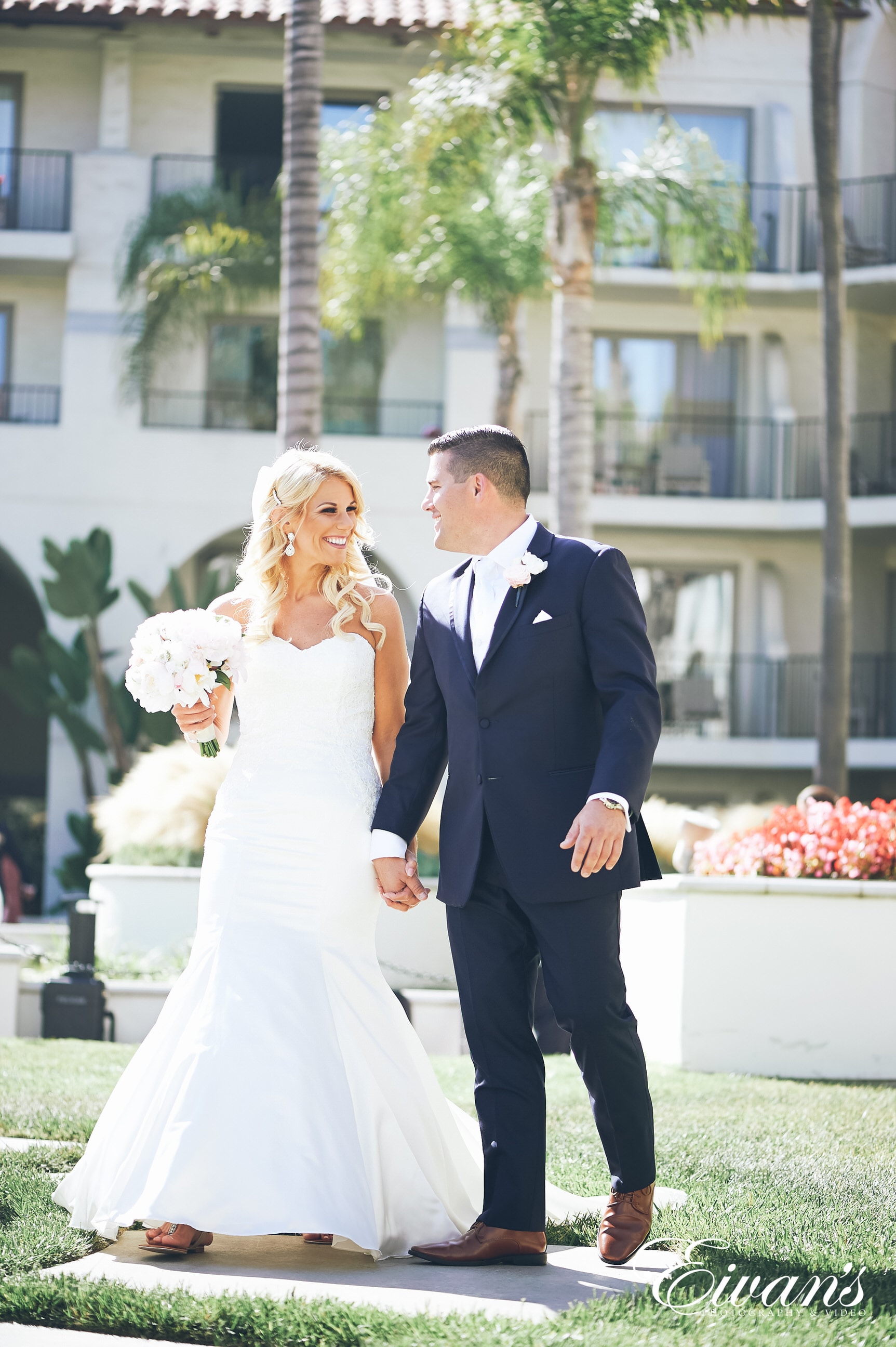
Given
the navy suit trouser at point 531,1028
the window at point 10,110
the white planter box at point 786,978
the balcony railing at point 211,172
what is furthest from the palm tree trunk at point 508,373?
the navy suit trouser at point 531,1028

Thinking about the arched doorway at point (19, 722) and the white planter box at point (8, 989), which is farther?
the arched doorway at point (19, 722)

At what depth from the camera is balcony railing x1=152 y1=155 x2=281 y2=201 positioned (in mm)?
21781

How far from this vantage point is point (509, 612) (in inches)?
183

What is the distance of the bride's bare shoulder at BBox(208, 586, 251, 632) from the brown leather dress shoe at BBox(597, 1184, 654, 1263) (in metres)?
2.30

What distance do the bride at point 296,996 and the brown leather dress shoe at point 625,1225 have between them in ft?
0.71

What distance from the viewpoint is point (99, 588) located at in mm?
19484

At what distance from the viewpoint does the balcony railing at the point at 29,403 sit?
72.8ft

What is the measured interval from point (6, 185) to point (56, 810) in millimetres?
9002

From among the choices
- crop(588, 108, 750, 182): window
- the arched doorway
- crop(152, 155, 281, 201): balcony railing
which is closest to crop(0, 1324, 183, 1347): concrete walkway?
A: crop(152, 155, 281, 201): balcony railing

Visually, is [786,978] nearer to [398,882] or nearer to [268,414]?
[398,882]

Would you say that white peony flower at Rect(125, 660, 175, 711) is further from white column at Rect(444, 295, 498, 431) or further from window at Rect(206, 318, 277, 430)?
window at Rect(206, 318, 277, 430)

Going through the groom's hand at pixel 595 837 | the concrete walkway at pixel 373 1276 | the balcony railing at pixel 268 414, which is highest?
the balcony railing at pixel 268 414

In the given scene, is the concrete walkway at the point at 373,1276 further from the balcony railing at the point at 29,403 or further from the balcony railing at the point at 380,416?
the balcony railing at the point at 29,403

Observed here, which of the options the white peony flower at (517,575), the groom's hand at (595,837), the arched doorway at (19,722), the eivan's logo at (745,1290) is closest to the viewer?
the eivan's logo at (745,1290)
